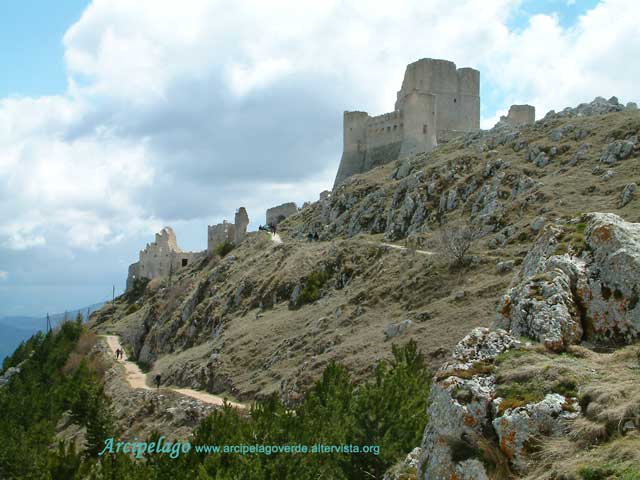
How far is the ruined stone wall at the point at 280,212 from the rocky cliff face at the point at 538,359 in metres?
65.9

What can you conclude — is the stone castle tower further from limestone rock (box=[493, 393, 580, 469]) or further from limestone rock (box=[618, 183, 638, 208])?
limestone rock (box=[493, 393, 580, 469])

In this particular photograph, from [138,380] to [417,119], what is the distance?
1410 inches

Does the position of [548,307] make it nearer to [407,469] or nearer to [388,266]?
[407,469]

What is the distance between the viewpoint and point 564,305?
984cm

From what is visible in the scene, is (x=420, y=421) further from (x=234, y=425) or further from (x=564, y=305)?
(x=234, y=425)

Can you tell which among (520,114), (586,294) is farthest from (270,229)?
(586,294)

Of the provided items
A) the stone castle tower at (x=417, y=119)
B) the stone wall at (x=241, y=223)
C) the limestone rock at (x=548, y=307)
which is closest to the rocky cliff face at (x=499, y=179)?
the stone castle tower at (x=417, y=119)

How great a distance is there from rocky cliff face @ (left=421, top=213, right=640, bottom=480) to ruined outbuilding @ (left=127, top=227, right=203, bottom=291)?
77945 mm

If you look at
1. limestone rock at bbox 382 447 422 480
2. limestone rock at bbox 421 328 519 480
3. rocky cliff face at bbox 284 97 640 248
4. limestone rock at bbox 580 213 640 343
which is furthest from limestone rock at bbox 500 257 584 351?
rocky cliff face at bbox 284 97 640 248

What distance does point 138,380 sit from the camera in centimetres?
4575

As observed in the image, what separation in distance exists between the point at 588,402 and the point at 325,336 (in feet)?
84.1

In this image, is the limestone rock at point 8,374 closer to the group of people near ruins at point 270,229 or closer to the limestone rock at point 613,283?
the group of people near ruins at point 270,229

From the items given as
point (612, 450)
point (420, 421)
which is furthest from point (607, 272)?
point (420, 421)

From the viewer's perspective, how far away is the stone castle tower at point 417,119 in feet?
210
